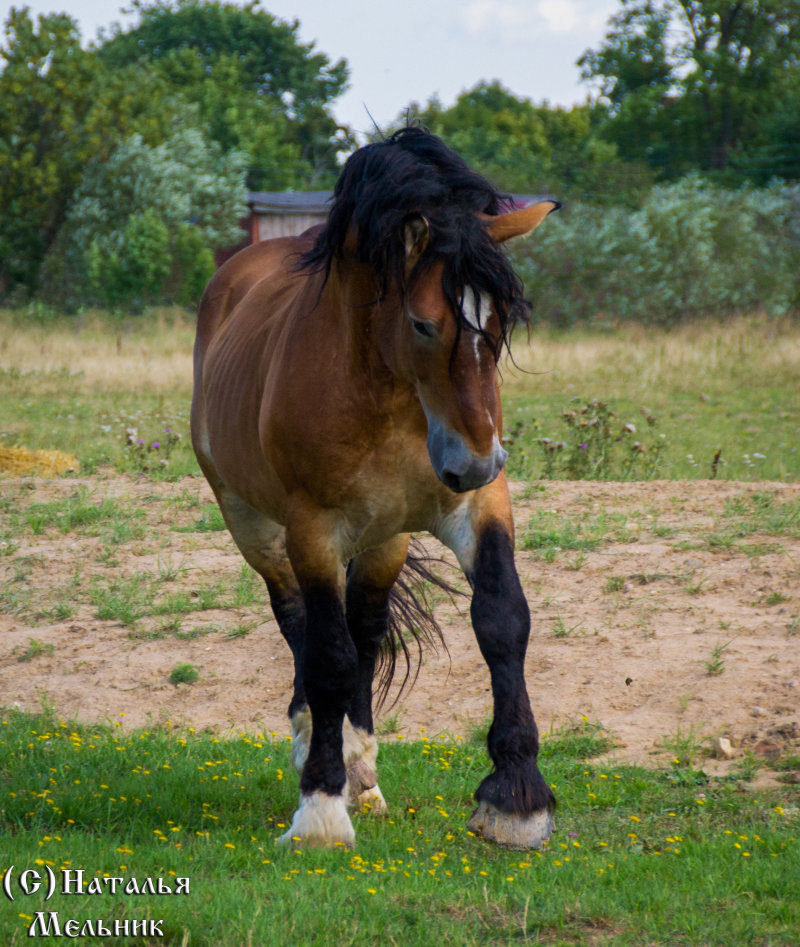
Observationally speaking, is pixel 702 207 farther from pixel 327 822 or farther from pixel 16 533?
pixel 327 822

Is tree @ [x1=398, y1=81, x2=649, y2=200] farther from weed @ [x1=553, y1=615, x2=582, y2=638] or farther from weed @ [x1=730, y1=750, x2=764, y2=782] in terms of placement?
weed @ [x1=730, y1=750, x2=764, y2=782]

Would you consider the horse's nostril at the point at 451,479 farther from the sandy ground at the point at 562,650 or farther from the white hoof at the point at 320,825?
the sandy ground at the point at 562,650

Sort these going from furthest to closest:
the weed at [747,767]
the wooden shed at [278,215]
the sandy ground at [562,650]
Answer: the wooden shed at [278,215] → the sandy ground at [562,650] → the weed at [747,767]

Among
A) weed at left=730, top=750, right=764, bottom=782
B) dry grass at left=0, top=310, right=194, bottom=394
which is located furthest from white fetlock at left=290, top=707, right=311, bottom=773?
dry grass at left=0, top=310, right=194, bottom=394

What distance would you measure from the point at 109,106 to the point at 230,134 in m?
20.1

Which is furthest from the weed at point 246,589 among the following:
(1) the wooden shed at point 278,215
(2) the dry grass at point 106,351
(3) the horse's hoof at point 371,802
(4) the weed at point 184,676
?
(1) the wooden shed at point 278,215

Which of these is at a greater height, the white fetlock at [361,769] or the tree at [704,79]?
the tree at [704,79]

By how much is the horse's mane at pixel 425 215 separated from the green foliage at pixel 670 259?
24.8 m

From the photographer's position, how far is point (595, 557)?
264 inches

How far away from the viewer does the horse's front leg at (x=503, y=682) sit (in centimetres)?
326

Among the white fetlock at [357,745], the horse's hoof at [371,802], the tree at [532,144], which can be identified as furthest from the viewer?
the tree at [532,144]

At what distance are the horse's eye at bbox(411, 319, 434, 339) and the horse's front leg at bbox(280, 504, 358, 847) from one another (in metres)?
0.79

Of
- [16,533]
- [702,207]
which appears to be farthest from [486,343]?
[702,207]

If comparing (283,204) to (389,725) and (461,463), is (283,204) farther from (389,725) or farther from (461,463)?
(461,463)
